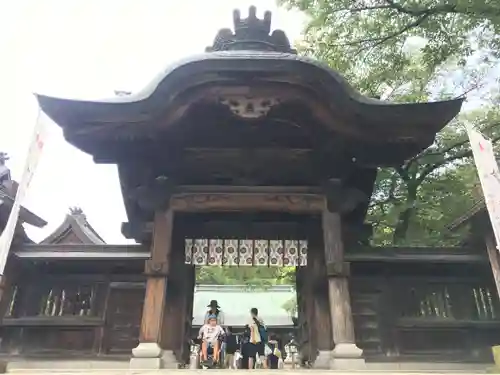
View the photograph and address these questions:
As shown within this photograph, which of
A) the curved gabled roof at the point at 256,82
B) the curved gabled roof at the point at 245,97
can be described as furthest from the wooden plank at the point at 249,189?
the curved gabled roof at the point at 256,82

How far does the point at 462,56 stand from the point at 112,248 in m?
10.8

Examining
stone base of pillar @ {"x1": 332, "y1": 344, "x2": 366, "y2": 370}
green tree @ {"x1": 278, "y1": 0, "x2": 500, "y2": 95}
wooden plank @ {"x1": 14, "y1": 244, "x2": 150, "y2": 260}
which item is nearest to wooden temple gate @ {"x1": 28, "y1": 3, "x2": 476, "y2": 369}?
stone base of pillar @ {"x1": 332, "y1": 344, "x2": 366, "y2": 370}

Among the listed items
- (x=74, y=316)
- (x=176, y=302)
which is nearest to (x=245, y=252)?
(x=176, y=302)

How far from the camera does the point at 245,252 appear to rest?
343 inches

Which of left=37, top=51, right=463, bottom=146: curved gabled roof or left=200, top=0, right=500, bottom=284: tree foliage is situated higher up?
left=200, top=0, right=500, bottom=284: tree foliage

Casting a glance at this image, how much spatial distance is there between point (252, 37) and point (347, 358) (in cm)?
575

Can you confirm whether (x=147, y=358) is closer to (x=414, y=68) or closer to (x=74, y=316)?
(x=74, y=316)

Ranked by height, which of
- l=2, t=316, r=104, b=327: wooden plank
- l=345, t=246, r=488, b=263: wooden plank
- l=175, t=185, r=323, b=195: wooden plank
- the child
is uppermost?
l=175, t=185, r=323, b=195: wooden plank

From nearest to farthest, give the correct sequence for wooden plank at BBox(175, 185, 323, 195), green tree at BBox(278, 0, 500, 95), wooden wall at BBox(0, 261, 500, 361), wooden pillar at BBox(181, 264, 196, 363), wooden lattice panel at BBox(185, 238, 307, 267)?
wooden plank at BBox(175, 185, 323, 195)
wooden pillar at BBox(181, 264, 196, 363)
wooden wall at BBox(0, 261, 500, 361)
wooden lattice panel at BBox(185, 238, 307, 267)
green tree at BBox(278, 0, 500, 95)

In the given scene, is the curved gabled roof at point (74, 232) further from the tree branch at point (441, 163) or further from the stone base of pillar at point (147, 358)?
the tree branch at point (441, 163)

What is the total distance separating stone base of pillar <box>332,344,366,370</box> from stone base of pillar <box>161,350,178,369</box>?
2.44 meters

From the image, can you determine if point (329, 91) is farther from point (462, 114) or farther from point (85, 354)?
point (462, 114)

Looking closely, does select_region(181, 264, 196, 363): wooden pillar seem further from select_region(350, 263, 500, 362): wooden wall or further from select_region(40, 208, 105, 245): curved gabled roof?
select_region(40, 208, 105, 245): curved gabled roof

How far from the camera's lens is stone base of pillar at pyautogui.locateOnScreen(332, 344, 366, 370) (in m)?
6.34
